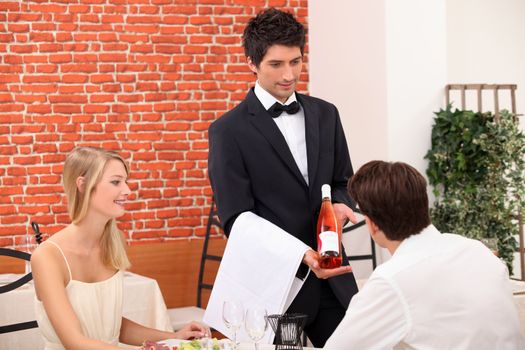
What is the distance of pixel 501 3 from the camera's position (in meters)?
6.43

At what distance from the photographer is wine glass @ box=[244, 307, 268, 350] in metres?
2.20

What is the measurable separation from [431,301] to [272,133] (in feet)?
3.08

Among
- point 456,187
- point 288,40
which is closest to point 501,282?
point 288,40

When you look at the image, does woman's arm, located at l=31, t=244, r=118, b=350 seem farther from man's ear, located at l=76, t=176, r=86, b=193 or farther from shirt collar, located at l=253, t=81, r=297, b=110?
shirt collar, located at l=253, t=81, r=297, b=110

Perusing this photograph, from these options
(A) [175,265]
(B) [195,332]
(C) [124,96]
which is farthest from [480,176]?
(B) [195,332]

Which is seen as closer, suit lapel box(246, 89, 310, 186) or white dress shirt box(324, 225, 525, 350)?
white dress shirt box(324, 225, 525, 350)

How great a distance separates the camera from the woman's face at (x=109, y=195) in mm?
2846

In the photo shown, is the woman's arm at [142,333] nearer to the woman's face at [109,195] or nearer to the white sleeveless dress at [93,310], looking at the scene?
the white sleeveless dress at [93,310]

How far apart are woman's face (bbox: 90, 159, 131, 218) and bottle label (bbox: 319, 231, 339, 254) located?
0.80 m

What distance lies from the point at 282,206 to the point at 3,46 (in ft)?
11.9

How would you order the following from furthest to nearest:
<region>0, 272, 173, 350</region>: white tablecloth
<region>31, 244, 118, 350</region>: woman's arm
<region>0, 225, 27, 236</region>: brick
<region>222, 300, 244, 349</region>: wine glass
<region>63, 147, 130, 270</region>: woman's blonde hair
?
1. <region>0, 225, 27, 236</region>: brick
2. <region>0, 272, 173, 350</region>: white tablecloth
3. <region>63, 147, 130, 270</region>: woman's blonde hair
4. <region>31, 244, 118, 350</region>: woman's arm
5. <region>222, 300, 244, 349</region>: wine glass

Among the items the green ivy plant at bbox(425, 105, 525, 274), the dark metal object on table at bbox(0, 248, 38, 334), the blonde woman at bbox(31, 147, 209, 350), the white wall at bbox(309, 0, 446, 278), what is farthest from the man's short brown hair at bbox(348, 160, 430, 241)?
the white wall at bbox(309, 0, 446, 278)

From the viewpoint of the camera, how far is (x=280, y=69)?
266 cm

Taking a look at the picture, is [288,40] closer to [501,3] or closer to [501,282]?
[501,282]
